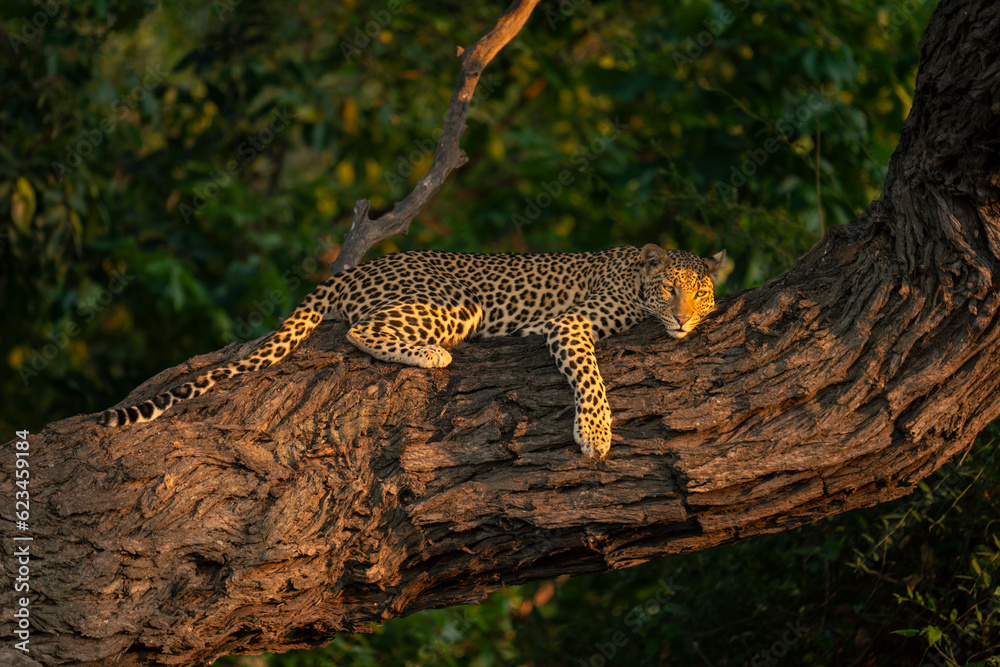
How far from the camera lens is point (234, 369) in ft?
19.3

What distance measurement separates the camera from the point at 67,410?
10477 mm

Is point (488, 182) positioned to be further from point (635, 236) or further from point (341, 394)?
point (341, 394)

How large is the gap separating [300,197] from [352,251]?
633 centimetres
